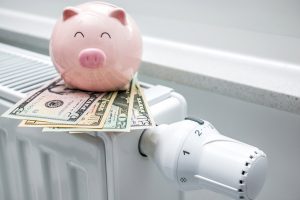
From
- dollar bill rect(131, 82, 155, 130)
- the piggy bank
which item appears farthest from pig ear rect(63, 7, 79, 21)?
dollar bill rect(131, 82, 155, 130)

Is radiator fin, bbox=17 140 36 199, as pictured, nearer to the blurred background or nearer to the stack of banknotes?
the stack of banknotes

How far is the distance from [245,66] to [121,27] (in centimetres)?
22

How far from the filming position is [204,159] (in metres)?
0.34

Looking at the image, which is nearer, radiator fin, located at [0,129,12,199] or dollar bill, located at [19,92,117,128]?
dollar bill, located at [19,92,117,128]

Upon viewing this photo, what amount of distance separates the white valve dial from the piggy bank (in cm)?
7

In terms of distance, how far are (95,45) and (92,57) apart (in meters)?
0.01

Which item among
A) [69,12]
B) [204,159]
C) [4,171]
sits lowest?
[4,171]

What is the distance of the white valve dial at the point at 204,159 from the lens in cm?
33

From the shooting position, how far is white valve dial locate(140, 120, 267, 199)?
33cm

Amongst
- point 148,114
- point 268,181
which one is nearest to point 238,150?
point 148,114

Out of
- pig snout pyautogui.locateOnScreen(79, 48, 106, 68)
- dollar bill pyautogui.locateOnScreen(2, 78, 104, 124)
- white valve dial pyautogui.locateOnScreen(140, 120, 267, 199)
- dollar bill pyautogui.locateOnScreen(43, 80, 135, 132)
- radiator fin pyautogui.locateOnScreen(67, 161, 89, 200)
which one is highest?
pig snout pyautogui.locateOnScreen(79, 48, 106, 68)

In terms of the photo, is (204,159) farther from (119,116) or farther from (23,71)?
(23,71)

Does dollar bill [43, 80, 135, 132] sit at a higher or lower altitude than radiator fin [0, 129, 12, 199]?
higher

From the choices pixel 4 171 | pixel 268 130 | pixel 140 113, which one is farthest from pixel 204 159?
pixel 4 171
